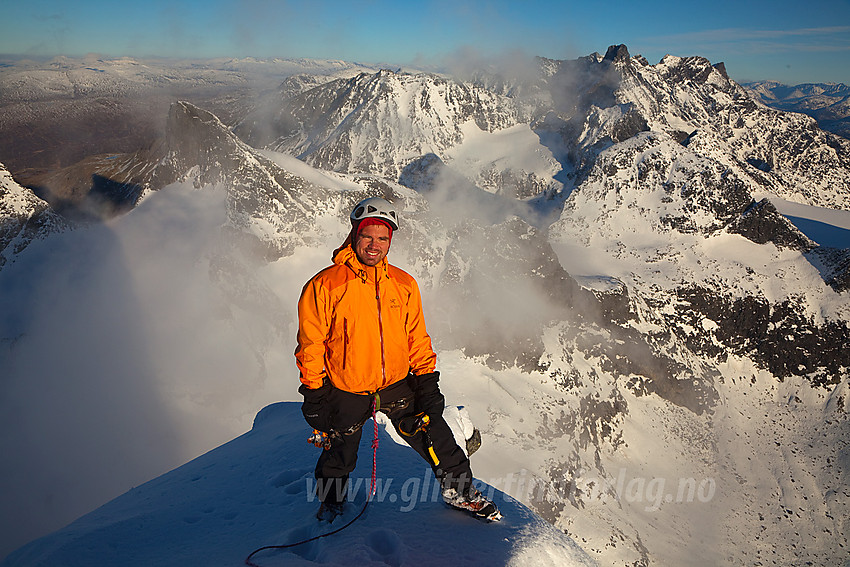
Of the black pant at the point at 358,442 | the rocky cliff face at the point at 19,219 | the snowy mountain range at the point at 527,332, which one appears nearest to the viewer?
the black pant at the point at 358,442

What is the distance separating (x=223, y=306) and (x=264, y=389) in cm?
1099

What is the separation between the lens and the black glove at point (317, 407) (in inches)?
218

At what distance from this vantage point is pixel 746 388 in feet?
236

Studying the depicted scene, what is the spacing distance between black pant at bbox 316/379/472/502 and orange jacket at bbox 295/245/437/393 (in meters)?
0.22

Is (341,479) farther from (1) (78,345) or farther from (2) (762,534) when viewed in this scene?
(2) (762,534)

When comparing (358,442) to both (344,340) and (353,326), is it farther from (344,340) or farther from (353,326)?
(353,326)

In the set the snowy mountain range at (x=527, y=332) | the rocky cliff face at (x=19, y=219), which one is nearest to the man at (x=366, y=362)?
the snowy mountain range at (x=527, y=332)

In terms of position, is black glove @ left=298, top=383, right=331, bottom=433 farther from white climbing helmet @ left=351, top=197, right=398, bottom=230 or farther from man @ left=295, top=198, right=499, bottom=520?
white climbing helmet @ left=351, top=197, right=398, bottom=230

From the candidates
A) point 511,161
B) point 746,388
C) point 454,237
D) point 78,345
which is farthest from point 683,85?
point 78,345

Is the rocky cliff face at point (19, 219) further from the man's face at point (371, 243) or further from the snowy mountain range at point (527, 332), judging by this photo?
the man's face at point (371, 243)

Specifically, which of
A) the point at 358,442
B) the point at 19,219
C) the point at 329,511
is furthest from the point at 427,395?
the point at 19,219

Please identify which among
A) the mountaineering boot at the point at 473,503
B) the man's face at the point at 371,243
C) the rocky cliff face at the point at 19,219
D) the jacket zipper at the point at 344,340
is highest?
the rocky cliff face at the point at 19,219

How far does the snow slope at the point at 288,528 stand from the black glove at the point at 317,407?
1.55 m

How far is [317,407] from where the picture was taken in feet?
18.3
